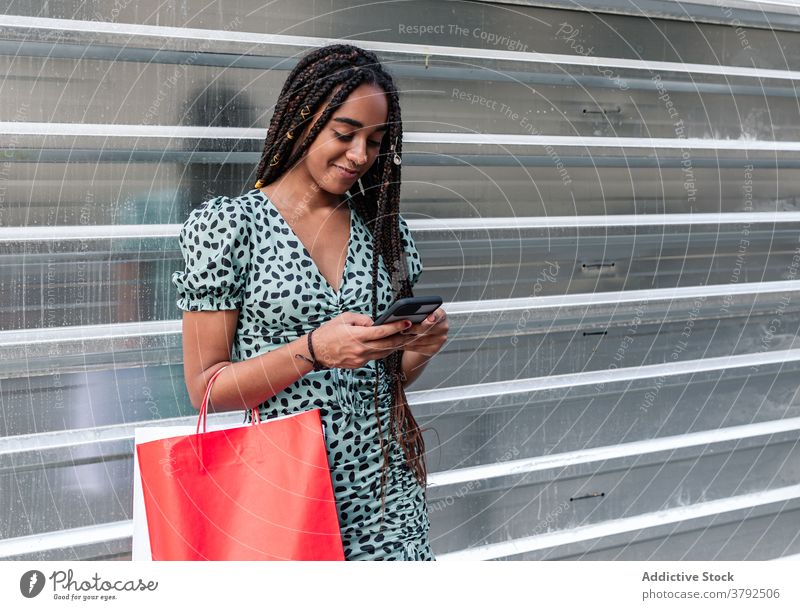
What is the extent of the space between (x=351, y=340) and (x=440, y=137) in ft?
4.02

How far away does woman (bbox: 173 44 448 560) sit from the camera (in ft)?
4.79

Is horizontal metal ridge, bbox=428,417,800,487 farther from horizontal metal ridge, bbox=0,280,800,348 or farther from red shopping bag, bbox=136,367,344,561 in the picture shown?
red shopping bag, bbox=136,367,344,561

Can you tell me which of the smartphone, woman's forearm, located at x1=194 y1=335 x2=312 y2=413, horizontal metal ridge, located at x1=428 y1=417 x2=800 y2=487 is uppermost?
the smartphone

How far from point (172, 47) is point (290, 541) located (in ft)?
4.10

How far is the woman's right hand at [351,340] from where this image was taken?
1.43m

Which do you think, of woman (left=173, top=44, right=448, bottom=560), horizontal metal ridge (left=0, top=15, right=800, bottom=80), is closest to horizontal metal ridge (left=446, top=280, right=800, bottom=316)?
horizontal metal ridge (left=0, top=15, right=800, bottom=80)

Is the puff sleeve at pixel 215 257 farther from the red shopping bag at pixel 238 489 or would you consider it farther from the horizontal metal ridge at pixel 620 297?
the horizontal metal ridge at pixel 620 297

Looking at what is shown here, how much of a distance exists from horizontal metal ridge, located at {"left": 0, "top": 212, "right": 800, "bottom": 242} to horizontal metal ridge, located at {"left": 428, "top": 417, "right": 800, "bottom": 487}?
0.72 m

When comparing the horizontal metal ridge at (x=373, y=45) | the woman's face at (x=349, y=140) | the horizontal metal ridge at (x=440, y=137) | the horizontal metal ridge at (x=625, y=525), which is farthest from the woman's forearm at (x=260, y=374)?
the horizontal metal ridge at (x=625, y=525)

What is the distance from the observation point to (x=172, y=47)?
6.99 ft

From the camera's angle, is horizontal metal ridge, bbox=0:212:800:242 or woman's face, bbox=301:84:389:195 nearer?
woman's face, bbox=301:84:389:195

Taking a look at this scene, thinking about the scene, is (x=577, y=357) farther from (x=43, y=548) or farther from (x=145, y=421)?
(x=43, y=548)
